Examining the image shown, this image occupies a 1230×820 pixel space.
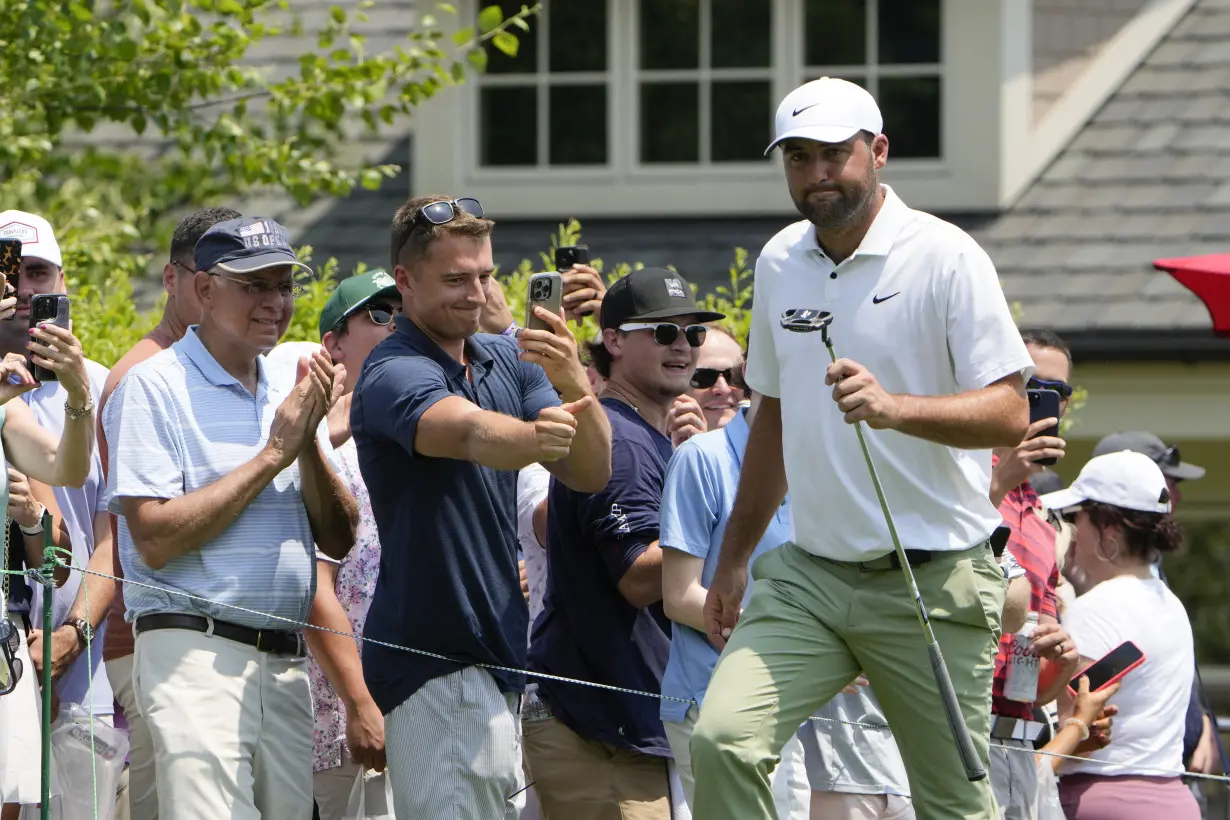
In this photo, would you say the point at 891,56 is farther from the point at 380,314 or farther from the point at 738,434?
the point at 738,434

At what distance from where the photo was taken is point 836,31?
12.2 meters

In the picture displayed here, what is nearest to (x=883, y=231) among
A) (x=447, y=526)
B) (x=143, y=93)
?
(x=447, y=526)

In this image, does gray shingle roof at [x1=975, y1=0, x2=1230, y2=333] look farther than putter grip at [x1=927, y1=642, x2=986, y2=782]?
Yes

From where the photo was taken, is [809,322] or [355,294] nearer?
[809,322]

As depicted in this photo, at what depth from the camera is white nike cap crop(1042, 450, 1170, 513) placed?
287 inches

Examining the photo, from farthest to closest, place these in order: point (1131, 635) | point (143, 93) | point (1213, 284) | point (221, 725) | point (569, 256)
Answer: point (143, 93) → point (1213, 284) → point (1131, 635) → point (569, 256) → point (221, 725)

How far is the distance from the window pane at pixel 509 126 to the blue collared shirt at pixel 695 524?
6.74 meters

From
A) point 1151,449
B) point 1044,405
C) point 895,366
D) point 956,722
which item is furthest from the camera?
point 1151,449

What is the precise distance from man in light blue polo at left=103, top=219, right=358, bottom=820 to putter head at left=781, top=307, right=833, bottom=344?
130 centimetres

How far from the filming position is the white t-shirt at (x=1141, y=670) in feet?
23.5

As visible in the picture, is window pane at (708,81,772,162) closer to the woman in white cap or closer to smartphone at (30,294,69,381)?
the woman in white cap

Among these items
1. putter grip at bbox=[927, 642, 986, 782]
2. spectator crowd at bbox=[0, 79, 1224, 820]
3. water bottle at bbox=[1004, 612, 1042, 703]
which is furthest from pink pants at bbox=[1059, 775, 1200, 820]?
putter grip at bbox=[927, 642, 986, 782]

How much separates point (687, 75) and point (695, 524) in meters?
6.86

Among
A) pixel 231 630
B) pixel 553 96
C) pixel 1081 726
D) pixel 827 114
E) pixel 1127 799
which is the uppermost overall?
pixel 553 96
